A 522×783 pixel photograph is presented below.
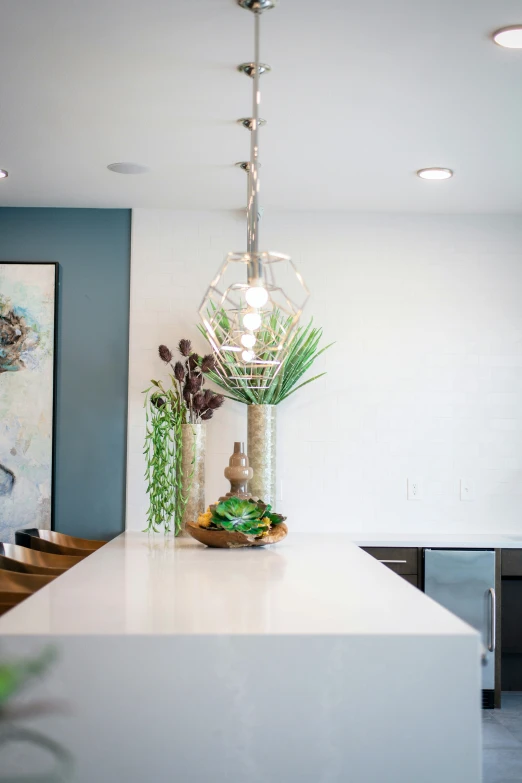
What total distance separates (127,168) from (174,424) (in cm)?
128

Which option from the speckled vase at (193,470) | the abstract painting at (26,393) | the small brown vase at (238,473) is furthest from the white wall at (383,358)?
the small brown vase at (238,473)

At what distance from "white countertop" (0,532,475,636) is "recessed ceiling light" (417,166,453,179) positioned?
192 centimetres

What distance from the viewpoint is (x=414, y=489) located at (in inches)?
197

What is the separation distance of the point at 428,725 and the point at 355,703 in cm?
17

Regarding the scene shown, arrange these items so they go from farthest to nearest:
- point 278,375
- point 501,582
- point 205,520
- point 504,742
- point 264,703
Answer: point 278,375 < point 501,582 < point 504,742 < point 205,520 < point 264,703

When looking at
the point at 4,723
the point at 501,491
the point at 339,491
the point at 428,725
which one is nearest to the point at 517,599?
the point at 501,491

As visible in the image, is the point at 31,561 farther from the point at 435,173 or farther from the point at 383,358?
the point at 435,173

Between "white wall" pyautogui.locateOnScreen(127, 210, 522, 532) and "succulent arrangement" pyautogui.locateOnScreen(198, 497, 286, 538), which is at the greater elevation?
"white wall" pyautogui.locateOnScreen(127, 210, 522, 532)

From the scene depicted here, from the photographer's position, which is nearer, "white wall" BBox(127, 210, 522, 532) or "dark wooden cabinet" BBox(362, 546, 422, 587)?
"dark wooden cabinet" BBox(362, 546, 422, 587)

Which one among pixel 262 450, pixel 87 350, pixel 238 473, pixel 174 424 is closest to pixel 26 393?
pixel 87 350

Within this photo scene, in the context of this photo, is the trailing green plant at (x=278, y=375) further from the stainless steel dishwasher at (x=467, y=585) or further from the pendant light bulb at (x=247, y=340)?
the pendant light bulb at (x=247, y=340)

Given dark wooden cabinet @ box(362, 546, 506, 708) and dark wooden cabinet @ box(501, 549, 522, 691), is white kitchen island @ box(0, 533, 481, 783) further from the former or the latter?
dark wooden cabinet @ box(501, 549, 522, 691)

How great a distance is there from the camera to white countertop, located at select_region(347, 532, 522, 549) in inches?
182

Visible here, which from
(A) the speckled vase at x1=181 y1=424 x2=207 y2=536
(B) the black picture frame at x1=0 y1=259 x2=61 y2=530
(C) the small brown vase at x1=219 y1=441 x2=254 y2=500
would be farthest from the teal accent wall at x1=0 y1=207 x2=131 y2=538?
(C) the small brown vase at x1=219 y1=441 x2=254 y2=500
